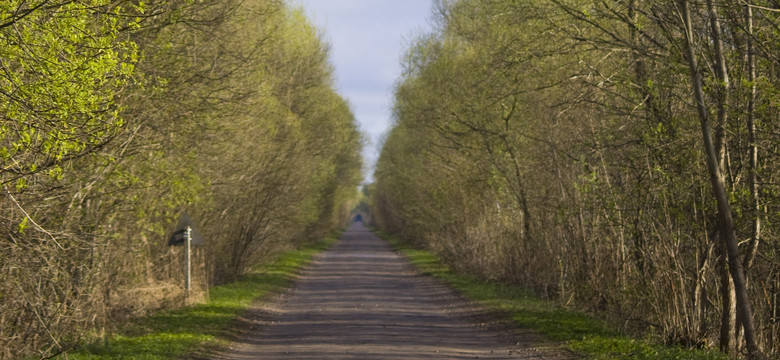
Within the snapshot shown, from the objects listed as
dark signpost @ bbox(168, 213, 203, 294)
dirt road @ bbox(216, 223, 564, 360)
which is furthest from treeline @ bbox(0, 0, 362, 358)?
dirt road @ bbox(216, 223, 564, 360)

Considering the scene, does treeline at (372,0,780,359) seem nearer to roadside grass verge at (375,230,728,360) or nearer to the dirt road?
roadside grass verge at (375,230,728,360)

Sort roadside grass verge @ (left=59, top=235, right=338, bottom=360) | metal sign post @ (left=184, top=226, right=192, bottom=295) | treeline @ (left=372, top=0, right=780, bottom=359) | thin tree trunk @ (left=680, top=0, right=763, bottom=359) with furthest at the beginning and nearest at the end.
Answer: metal sign post @ (left=184, top=226, right=192, bottom=295) < roadside grass verge @ (left=59, top=235, right=338, bottom=360) < treeline @ (left=372, top=0, right=780, bottom=359) < thin tree trunk @ (left=680, top=0, right=763, bottom=359)

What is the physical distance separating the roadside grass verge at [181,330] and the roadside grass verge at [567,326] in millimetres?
5428

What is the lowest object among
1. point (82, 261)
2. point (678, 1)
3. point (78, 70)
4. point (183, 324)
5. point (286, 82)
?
point (183, 324)

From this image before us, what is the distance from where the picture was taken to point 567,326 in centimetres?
1641

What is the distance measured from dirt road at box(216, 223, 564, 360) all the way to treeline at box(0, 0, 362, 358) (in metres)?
2.38

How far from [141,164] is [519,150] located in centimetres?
1181

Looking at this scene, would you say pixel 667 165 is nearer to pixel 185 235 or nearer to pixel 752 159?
pixel 752 159

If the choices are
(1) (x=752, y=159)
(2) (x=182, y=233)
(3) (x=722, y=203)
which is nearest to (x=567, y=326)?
(3) (x=722, y=203)

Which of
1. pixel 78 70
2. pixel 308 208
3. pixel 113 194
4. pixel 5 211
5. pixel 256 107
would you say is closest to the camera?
pixel 78 70

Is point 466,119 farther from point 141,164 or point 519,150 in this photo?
point 141,164

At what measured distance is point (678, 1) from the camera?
11453mm

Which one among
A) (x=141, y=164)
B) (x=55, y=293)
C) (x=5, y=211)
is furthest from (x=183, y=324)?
(x=5, y=211)

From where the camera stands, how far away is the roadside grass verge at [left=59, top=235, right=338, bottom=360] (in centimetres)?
1309
